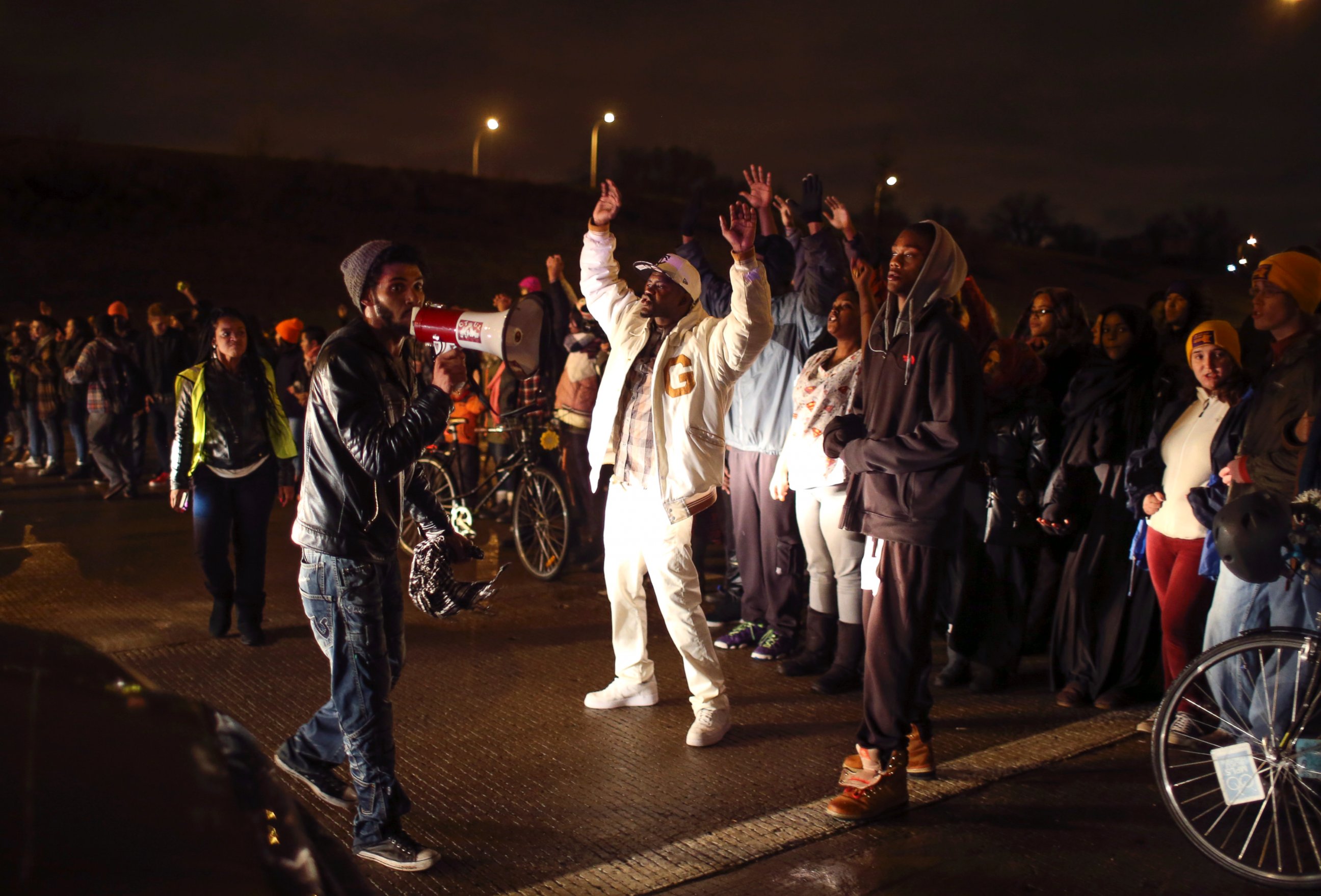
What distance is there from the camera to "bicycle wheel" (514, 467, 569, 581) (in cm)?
790

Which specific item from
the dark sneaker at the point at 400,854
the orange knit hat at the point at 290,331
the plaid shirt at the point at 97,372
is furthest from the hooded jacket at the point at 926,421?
the plaid shirt at the point at 97,372

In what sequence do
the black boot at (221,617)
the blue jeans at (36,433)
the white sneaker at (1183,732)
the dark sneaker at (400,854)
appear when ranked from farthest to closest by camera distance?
1. the blue jeans at (36,433)
2. the black boot at (221,617)
3. the white sneaker at (1183,732)
4. the dark sneaker at (400,854)

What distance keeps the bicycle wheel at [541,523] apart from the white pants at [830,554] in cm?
262

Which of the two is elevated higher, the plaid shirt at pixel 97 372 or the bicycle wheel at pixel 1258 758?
the plaid shirt at pixel 97 372

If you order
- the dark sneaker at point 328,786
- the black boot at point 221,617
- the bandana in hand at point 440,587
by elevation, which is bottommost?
the dark sneaker at point 328,786

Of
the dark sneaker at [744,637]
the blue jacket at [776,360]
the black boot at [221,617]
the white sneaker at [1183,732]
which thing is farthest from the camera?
the black boot at [221,617]

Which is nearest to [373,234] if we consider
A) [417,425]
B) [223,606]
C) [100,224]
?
[100,224]

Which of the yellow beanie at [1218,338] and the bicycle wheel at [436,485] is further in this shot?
the bicycle wheel at [436,485]

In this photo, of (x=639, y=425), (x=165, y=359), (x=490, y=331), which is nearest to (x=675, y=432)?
(x=639, y=425)

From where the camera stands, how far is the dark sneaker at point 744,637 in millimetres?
6211

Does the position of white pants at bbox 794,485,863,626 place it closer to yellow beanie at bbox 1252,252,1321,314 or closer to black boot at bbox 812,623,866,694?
black boot at bbox 812,623,866,694

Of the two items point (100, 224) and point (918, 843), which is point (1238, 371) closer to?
point (918, 843)

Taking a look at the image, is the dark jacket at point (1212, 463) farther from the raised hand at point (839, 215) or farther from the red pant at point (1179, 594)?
the raised hand at point (839, 215)

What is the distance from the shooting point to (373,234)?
4862 cm
